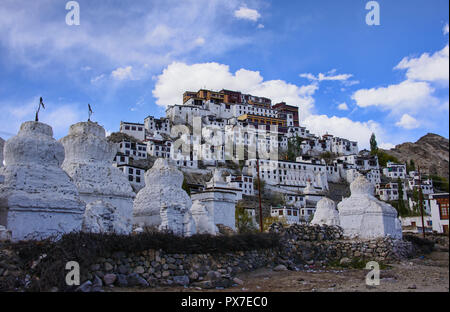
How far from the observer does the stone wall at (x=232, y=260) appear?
Result: 36.2 ft

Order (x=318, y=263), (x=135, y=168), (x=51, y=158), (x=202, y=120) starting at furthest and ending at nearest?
1. (x=202, y=120)
2. (x=135, y=168)
3. (x=318, y=263)
4. (x=51, y=158)

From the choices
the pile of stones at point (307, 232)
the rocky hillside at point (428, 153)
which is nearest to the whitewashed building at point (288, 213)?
the pile of stones at point (307, 232)

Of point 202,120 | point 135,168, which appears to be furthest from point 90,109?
point 202,120

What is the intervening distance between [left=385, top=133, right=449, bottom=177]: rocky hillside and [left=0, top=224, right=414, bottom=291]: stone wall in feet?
269

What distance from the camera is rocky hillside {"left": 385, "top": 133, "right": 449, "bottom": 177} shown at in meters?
94.9

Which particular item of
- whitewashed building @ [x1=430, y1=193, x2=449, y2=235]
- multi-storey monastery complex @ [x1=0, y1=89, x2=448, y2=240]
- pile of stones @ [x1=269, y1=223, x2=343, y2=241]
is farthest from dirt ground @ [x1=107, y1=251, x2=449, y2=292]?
whitewashed building @ [x1=430, y1=193, x2=449, y2=235]

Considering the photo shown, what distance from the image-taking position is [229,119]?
108 m

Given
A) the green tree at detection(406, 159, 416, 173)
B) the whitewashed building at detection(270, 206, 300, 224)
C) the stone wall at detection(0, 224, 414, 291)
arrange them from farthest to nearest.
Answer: the green tree at detection(406, 159, 416, 173)
the whitewashed building at detection(270, 206, 300, 224)
the stone wall at detection(0, 224, 414, 291)

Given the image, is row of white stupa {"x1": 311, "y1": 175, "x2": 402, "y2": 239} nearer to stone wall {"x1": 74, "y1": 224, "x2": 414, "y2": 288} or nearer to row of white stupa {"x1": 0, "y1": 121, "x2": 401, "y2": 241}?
row of white stupa {"x1": 0, "y1": 121, "x2": 401, "y2": 241}

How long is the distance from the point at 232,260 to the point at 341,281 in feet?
12.6

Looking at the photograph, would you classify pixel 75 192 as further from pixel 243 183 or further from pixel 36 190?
pixel 243 183

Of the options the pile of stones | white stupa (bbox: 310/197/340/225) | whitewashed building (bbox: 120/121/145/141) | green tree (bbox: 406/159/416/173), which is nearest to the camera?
the pile of stones
